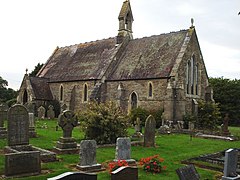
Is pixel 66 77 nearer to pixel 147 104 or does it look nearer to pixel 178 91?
pixel 147 104

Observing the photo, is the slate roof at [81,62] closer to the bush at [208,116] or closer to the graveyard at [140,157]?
the bush at [208,116]

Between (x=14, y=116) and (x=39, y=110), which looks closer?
(x=14, y=116)

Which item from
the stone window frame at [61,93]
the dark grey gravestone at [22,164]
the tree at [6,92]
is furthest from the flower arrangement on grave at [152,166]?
the tree at [6,92]

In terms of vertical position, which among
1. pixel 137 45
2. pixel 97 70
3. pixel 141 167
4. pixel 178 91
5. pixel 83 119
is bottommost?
pixel 141 167

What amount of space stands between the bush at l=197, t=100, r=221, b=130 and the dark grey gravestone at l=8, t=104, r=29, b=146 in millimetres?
21147

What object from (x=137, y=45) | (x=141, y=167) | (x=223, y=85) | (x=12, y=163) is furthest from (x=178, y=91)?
(x=223, y=85)

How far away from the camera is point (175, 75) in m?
28.0

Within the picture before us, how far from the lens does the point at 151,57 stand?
3189 cm

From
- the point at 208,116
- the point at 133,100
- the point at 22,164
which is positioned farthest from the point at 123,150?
the point at 133,100

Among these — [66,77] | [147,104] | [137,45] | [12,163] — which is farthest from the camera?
[66,77]

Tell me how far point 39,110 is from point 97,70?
8062 mm

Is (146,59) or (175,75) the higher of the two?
(146,59)

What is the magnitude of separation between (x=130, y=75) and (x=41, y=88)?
1335cm

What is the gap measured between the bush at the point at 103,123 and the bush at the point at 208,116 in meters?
15.0
